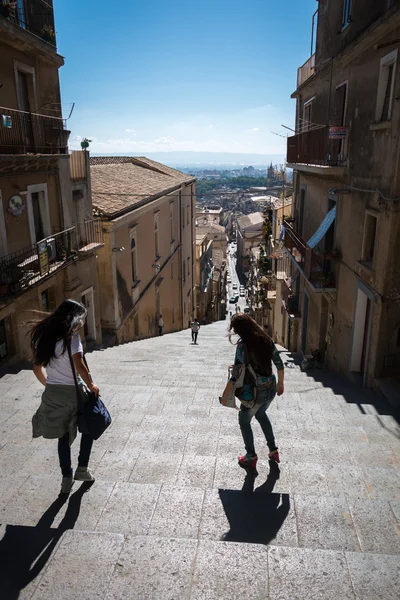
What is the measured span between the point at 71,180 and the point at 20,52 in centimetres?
363

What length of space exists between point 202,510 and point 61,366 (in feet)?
6.20

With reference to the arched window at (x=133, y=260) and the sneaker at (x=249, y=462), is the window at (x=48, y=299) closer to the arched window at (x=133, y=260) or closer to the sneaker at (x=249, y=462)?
the arched window at (x=133, y=260)

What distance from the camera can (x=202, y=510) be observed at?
14.1 feet

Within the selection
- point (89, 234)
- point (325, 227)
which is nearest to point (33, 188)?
point (89, 234)

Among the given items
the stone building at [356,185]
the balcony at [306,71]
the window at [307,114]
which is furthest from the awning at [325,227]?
the balcony at [306,71]

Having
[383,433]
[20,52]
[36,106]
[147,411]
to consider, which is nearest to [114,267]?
[36,106]

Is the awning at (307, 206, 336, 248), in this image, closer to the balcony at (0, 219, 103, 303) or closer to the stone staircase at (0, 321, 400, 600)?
the stone staircase at (0, 321, 400, 600)

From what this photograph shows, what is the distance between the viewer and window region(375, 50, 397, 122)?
27.1 feet

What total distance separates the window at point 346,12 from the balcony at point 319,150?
7.74 ft

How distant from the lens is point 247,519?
13.7ft

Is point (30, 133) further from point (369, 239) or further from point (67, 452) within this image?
point (67, 452)

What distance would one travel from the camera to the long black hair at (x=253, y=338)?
457 cm

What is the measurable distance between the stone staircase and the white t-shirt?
1170 millimetres

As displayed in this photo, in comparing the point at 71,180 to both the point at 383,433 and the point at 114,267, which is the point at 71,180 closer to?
the point at 114,267
